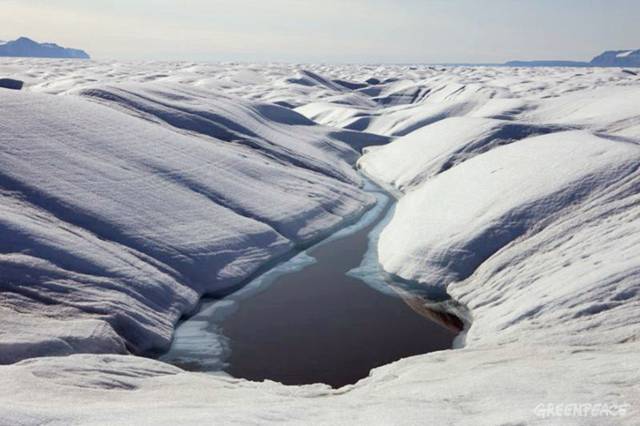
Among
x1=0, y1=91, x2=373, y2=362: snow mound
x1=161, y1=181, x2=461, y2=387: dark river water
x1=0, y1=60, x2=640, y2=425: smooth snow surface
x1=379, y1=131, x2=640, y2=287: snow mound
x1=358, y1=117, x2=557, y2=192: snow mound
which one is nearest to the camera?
x1=0, y1=60, x2=640, y2=425: smooth snow surface

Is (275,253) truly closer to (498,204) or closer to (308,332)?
(308,332)

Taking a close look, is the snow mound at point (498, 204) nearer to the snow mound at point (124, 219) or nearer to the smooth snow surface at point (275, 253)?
the smooth snow surface at point (275, 253)

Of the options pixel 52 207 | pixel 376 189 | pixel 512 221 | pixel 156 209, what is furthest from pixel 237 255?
pixel 376 189

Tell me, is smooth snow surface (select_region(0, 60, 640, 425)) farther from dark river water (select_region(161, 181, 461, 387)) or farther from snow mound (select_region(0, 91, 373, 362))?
dark river water (select_region(161, 181, 461, 387))

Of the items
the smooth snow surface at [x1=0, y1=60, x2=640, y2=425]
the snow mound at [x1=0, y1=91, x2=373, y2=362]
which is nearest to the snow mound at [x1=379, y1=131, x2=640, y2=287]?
the smooth snow surface at [x1=0, y1=60, x2=640, y2=425]

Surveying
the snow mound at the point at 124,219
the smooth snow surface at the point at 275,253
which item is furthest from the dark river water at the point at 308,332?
the snow mound at the point at 124,219

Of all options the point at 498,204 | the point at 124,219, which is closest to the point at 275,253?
the point at 124,219

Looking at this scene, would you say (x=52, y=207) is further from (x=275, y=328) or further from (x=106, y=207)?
(x=275, y=328)
